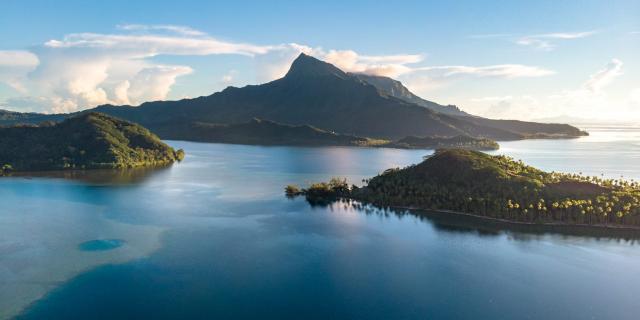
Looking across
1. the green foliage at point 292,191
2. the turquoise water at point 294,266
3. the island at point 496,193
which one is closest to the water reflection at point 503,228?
the turquoise water at point 294,266

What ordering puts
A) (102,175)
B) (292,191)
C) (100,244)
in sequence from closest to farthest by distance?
(100,244) → (292,191) → (102,175)

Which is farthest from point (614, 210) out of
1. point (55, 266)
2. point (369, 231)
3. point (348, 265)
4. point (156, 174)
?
point (156, 174)

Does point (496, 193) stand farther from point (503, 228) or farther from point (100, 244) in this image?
point (100, 244)

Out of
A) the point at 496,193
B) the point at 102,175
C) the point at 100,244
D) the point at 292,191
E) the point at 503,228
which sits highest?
the point at 102,175

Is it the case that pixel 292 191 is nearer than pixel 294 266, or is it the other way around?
pixel 294 266

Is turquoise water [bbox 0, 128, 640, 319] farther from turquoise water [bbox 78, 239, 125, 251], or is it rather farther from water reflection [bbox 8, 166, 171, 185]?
water reflection [bbox 8, 166, 171, 185]

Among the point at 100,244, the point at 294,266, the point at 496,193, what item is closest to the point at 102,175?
Answer: the point at 100,244
